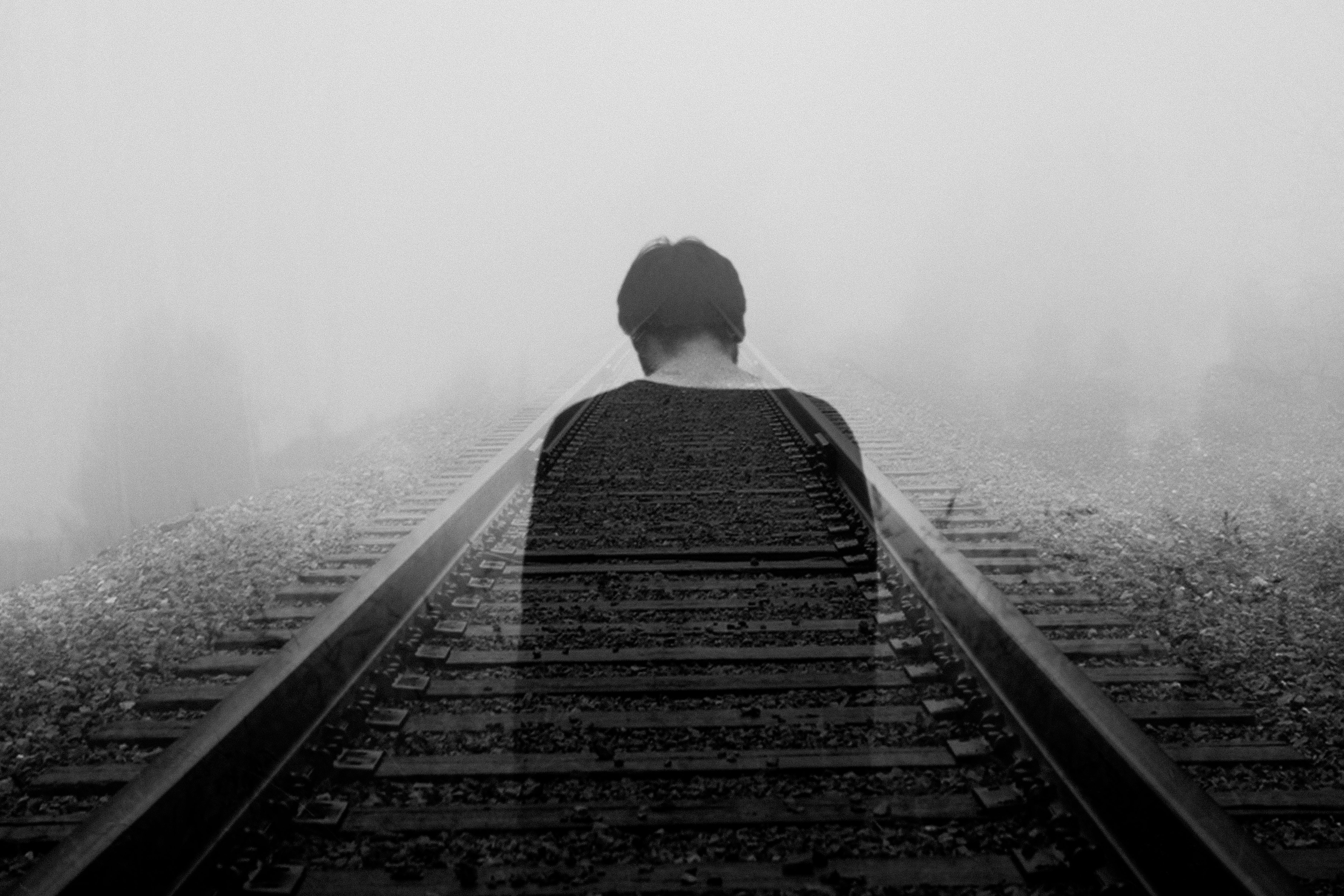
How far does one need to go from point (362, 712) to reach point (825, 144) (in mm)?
67445

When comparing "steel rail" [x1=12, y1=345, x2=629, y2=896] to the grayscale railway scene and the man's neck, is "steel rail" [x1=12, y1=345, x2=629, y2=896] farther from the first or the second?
the man's neck

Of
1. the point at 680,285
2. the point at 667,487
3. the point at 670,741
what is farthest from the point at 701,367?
the point at 670,741

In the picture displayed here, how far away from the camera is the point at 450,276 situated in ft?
174

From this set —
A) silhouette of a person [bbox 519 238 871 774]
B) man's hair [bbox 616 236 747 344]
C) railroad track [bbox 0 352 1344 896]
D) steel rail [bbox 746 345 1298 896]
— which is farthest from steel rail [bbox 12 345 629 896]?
man's hair [bbox 616 236 747 344]

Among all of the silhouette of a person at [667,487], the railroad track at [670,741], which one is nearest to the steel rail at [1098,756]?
the railroad track at [670,741]

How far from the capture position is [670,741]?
2.26m

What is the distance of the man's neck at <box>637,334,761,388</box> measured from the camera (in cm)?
838

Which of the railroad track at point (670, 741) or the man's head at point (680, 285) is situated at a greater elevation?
the man's head at point (680, 285)

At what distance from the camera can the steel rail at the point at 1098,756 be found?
4.98 feet

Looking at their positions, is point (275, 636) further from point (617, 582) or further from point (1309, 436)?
point (1309, 436)

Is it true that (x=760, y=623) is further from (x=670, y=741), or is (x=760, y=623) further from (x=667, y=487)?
(x=667, y=487)

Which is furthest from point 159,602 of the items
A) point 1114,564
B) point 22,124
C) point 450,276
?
point 22,124

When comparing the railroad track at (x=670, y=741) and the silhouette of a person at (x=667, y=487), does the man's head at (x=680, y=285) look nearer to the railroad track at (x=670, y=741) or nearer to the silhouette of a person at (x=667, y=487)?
the silhouette of a person at (x=667, y=487)

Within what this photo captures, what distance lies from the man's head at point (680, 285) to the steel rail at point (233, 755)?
13.2ft
